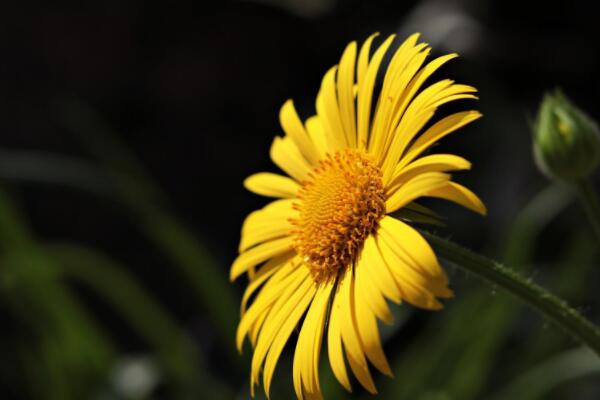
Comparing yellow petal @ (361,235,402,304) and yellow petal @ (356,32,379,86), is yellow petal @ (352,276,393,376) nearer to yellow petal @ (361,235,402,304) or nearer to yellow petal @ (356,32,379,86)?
yellow petal @ (361,235,402,304)

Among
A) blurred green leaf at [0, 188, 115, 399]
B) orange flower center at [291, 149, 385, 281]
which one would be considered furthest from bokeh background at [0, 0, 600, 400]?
orange flower center at [291, 149, 385, 281]

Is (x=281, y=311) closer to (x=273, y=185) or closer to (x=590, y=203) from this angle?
(x=273, y=185)

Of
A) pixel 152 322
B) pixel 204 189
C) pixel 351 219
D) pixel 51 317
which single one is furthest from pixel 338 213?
pixel 204 189

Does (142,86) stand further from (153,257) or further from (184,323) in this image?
(184,323)

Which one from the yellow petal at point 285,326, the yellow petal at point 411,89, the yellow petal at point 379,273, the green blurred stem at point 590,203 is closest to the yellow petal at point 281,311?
the yellow petal at point 285,326

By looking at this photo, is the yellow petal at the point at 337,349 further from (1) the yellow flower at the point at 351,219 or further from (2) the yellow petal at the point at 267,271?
(2) the yellow petal at the point at 267,271
